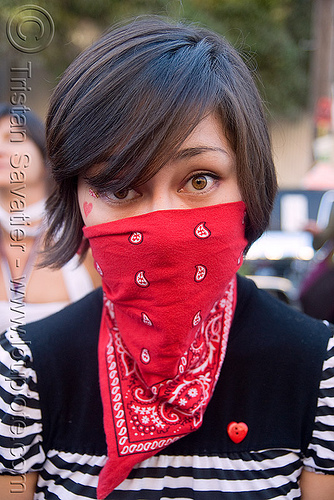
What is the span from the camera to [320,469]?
1.23 metres

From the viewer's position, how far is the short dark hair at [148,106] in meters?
1.10

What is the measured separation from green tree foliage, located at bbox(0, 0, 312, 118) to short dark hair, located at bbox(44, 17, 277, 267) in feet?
37.3

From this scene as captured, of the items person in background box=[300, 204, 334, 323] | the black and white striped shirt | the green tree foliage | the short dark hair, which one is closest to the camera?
the short dark hair

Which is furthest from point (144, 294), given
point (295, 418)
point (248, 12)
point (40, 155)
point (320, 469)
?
point (248, 12)

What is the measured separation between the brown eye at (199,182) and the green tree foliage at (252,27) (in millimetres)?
11525

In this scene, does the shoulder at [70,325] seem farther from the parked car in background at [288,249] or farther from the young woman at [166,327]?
the parked car in background at [288,249]

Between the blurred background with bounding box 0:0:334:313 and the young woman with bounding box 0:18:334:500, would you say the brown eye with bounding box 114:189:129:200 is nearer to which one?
the young woman with bounding box 0:18:334:500

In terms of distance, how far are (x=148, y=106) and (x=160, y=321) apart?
1.55ft

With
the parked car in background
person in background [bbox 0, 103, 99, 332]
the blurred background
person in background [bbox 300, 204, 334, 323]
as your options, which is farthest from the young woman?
the parked car in background

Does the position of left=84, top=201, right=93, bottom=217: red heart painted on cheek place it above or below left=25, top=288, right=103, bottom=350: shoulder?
above

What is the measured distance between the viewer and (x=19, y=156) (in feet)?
7.62

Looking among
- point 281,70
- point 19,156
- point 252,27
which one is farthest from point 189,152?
point 281,70

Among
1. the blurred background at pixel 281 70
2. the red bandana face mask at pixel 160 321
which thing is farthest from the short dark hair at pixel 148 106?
the blurred background at pixel 281 70

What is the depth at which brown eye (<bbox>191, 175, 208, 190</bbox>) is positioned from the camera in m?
1.14
